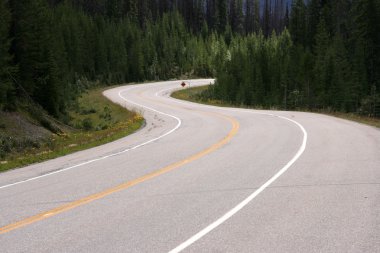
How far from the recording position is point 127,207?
8.05m

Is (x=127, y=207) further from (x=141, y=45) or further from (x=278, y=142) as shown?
(x=141, y=45)

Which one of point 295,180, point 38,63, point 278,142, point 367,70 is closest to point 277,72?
point 367,70

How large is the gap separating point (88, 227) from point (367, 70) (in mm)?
58808

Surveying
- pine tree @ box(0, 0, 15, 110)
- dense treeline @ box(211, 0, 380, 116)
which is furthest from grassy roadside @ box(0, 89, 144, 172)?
dense treeline @ box(211, 0, 380, 116)

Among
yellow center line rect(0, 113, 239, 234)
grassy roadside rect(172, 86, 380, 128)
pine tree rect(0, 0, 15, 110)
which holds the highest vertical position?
pine tree rect(0, 0, 15, 110)

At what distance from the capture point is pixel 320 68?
6288cm

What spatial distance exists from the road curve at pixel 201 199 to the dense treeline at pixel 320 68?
37801 mm

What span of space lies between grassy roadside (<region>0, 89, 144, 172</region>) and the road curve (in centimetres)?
164

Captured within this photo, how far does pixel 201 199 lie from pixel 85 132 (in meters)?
22.1

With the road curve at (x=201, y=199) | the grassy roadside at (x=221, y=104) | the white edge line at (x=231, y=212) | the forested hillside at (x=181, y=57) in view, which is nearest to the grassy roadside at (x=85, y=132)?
the road curve at (x=201, y=199)

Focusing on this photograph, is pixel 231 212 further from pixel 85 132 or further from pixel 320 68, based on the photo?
pixel 320 68

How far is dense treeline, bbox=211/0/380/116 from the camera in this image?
56.9 metres

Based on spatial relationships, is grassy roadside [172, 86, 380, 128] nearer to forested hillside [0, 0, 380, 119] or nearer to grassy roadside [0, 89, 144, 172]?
grassy roadside [0, 89, 144, 172]

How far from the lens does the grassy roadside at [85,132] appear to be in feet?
53.3
